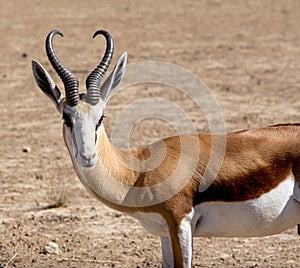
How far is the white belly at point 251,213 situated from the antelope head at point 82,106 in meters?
0.93

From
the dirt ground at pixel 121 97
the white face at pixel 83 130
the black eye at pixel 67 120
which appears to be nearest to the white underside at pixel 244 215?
the white face at pixel 83 130

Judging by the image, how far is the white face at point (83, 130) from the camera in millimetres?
6480

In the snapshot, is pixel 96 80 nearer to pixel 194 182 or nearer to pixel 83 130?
pixel 83 130

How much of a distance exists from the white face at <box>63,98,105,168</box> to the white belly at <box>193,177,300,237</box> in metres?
0.90

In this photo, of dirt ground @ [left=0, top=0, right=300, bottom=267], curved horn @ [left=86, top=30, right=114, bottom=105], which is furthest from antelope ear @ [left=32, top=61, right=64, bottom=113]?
dirt ground @ [left=0, top=0, right=300, bottom=267]

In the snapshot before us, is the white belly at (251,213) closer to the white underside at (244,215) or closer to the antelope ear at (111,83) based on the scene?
the white underside at (244,215)

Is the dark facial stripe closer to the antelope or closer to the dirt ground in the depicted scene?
the antelope

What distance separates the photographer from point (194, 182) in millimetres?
6766

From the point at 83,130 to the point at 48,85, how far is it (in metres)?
0.69

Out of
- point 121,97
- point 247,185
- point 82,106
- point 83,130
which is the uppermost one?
point 82,106

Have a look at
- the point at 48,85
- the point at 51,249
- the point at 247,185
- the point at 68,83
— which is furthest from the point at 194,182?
the point at 51,249

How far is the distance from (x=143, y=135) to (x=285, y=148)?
18.0ft

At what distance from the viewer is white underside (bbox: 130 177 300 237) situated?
6.74 metres

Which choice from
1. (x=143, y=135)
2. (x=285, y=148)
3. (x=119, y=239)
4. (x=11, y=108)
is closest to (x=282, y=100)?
(x=143, y=135)
